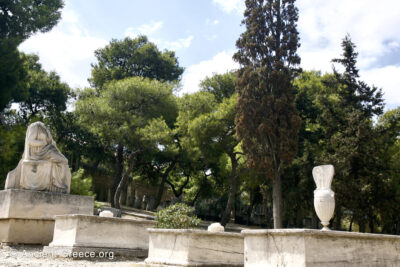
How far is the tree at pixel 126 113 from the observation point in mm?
25203

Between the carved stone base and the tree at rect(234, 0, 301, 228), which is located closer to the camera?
the carved stone base

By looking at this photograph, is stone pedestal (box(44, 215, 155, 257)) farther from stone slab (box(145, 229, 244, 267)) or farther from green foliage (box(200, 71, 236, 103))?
green foliage (box(200, 71, 236, 103))

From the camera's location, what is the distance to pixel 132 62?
36.2 metres

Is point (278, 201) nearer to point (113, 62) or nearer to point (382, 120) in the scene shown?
point (382, 120)

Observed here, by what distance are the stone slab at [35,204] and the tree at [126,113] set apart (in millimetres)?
13402

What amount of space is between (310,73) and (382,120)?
10.1m

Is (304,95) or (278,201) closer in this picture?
(278,201)

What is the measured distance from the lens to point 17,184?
35.5ft

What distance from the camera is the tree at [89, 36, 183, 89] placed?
3609cm

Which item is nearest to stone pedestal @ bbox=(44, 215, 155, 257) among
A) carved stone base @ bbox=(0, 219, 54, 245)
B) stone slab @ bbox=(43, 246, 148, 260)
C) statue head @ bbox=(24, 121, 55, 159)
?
stone slab @ bbox=(43, 246, 148, 260)

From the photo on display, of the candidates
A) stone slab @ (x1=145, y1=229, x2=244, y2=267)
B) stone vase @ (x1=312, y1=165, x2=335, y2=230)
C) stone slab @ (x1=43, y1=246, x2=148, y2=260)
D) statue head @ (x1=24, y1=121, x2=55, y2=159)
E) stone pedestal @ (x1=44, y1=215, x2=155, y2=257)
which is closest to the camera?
stone vase @ (x1=312, y1=165, x2=335, y2=230)

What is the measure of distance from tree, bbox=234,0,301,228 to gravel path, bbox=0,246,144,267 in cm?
1334

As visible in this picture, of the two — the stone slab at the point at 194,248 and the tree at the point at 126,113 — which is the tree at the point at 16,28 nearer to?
the tree at the point at 126,113

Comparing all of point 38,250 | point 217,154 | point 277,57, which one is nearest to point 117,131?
point 217,154
